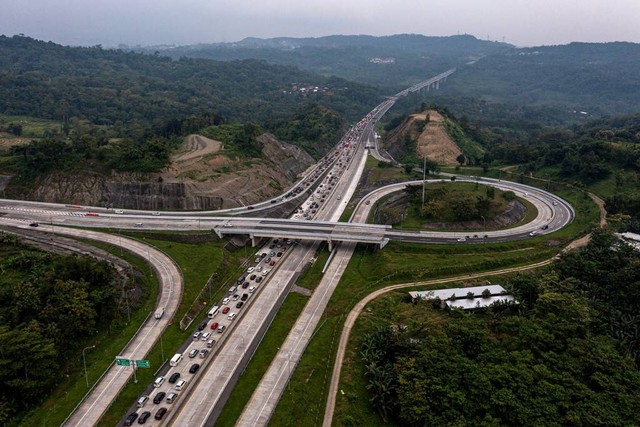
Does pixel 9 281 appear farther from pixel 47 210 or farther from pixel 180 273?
pixel 47 210

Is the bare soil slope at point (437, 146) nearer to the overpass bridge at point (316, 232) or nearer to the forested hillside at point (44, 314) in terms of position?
the overpass bridge at point (316, 232)

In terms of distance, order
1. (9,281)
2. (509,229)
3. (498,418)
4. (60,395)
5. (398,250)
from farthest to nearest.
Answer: (509,229)
(398,250)
(9,281)
(60,395)
(498,418)

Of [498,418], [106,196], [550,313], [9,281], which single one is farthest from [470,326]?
[106,196]

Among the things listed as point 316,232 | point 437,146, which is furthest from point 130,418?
point 437,146

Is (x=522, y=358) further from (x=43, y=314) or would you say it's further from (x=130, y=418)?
(x=43, y=314)

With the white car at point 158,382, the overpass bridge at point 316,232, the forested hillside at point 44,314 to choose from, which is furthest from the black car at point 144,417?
the overpass bridge at point 316,232

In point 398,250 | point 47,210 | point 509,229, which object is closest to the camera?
point 398,250

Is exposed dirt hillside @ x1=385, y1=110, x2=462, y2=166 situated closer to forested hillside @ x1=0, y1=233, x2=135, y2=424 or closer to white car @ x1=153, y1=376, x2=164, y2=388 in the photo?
forested hillside @ x1=0, y1=233, x2=135, y2=424
